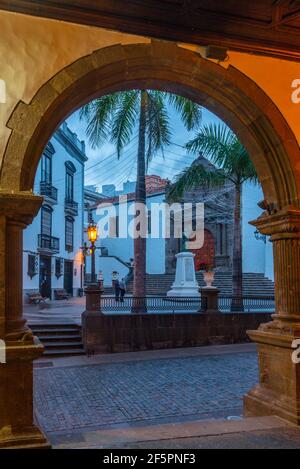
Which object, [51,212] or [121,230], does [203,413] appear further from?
[121,230]

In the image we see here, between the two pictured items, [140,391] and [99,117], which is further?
[99,117]

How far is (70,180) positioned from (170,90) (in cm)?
2354

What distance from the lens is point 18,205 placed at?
12.1 ft

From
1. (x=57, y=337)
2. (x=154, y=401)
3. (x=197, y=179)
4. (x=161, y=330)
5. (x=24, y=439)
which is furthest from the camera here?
(x=197, y=179)

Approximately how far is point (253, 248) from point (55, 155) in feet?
40.0

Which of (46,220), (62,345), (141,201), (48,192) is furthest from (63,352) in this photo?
(48,192)

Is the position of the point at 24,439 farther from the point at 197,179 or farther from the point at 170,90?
the point at 197,179

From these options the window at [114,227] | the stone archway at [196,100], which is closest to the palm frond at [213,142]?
the stone archway at [196,100]

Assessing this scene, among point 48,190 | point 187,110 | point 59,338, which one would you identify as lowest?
point 59,338

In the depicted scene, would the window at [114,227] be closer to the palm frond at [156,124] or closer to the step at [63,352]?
the palm frond at [156,124]

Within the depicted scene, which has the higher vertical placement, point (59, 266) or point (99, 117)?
point (99, 117)

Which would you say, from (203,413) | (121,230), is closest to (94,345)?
(203,413)

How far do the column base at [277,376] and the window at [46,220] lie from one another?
19.6 m

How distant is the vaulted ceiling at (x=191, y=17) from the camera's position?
3859mm
